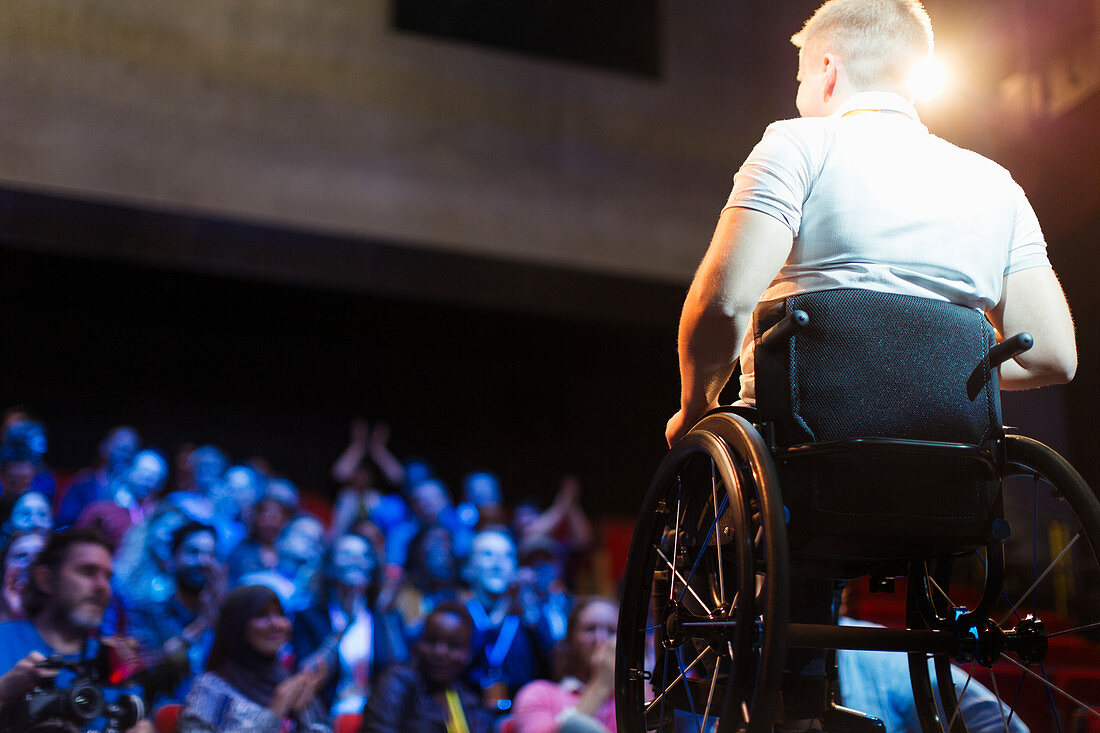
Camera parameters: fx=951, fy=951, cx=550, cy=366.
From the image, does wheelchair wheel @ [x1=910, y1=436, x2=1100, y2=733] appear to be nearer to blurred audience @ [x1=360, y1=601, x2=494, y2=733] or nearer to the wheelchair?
the wheelchair

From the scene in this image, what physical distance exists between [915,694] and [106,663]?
2.37 metres

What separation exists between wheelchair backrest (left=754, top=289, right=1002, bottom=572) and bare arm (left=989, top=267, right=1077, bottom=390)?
8.2 inches

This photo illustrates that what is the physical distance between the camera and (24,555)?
335cm

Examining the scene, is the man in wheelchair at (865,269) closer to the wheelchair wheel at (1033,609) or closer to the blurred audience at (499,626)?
the wheelchair wheel at (1033,609)

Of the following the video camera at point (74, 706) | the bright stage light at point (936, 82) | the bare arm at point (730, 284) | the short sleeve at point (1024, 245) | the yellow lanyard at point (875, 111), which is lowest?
the video camera at point (74, 706)

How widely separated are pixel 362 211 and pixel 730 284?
15.2 feet

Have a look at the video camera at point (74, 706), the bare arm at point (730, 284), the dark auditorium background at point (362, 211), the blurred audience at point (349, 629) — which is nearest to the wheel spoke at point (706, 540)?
the bare arm at point (730, 284)

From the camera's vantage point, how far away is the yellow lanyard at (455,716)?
10.7ft

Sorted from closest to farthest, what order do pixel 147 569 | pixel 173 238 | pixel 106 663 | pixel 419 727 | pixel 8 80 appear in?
pixel 106 663, pixel 419 727, pixel 147 569, pixel 8 80, pixel 173 238

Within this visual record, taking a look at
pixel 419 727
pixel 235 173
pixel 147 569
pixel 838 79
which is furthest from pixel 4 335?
pixel 838 79

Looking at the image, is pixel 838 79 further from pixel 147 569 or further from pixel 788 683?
pixel 147 569

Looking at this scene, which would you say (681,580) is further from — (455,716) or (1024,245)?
(455,716)

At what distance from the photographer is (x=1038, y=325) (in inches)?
52.0

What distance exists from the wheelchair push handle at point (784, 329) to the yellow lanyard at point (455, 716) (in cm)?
253
